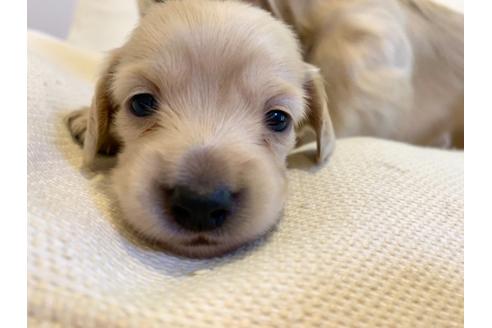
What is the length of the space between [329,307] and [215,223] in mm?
306

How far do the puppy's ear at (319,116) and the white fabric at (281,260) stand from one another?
0.22ft

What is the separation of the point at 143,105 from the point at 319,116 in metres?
0.54

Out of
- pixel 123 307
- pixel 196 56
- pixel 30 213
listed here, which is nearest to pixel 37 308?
pixel 123 307

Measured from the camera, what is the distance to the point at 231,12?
1.43m

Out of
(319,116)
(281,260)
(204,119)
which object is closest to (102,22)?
(319,116)

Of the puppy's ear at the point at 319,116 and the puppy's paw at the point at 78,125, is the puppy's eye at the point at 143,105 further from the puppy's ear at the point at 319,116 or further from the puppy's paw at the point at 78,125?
the puppy's ear at the point at 319,116

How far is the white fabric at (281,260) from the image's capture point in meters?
0.82

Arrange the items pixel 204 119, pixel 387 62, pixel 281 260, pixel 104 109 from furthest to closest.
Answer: pixel 387 62 → pixel 104 109 → pixel 204 119 → pixel 281 260

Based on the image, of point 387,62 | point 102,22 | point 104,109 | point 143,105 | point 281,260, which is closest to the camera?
point 281,260

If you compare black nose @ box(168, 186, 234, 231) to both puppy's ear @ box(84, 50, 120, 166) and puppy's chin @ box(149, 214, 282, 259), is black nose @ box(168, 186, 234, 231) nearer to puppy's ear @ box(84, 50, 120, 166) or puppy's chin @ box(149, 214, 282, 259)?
puppy's chin @ box(149, 214, 282, 259)

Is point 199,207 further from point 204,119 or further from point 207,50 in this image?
point 207,50

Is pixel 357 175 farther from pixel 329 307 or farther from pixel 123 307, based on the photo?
pixel 123 307

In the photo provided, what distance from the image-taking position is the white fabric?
32.4 inches

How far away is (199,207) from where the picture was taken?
1.05 metres
